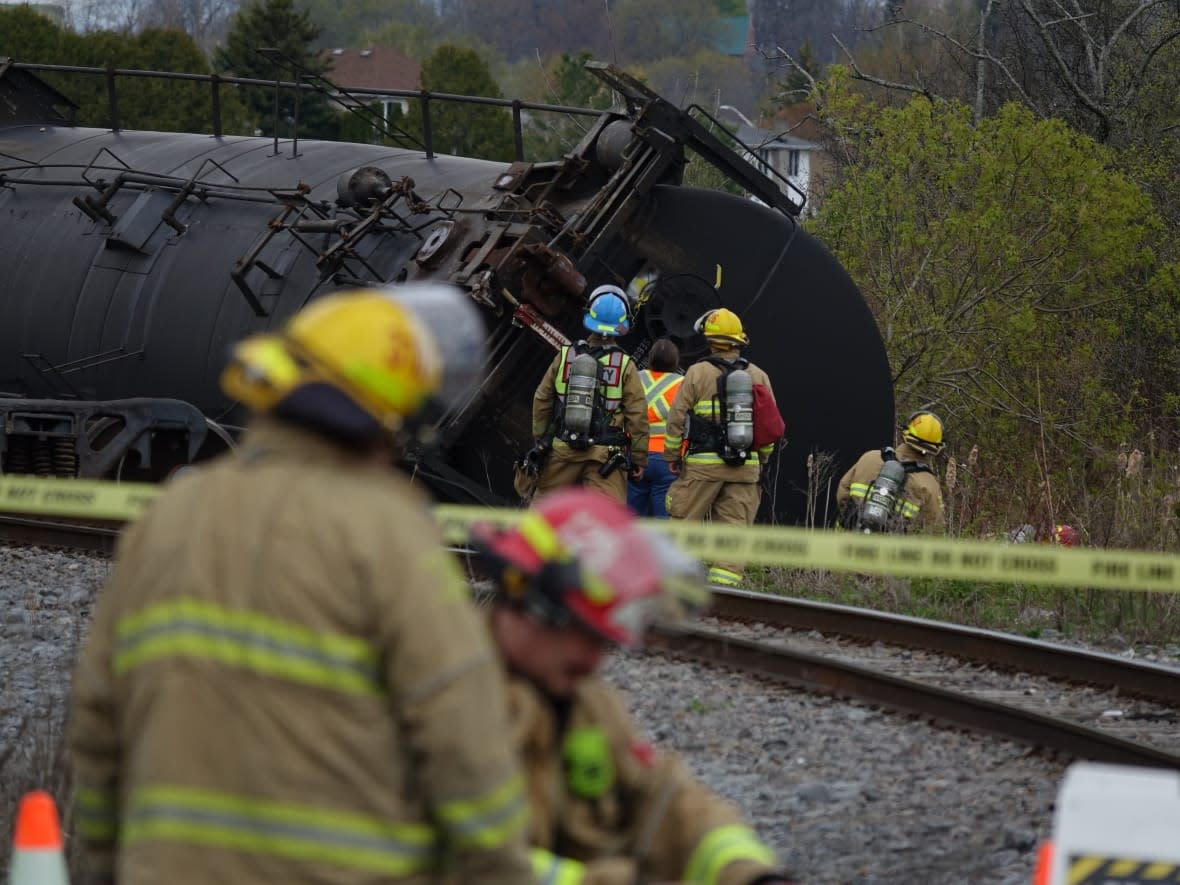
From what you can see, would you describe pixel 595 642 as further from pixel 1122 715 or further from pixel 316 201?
pixel 316 201

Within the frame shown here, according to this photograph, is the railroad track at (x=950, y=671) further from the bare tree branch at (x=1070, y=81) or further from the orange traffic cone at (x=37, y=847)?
the bare tree branch at (x=1070, y=81)

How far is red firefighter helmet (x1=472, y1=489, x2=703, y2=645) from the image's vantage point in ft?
9.13

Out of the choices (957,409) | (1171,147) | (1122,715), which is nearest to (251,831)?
(1122,715)

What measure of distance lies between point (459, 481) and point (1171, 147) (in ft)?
56.1

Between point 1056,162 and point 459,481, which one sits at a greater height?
point 1056,162

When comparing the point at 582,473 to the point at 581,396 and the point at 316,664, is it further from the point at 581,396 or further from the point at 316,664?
the point at 316,664

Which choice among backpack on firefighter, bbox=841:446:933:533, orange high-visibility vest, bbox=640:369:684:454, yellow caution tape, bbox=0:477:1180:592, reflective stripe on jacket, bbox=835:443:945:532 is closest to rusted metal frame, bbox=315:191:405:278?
orange high-visibility vest, bbox=640:369:684:454

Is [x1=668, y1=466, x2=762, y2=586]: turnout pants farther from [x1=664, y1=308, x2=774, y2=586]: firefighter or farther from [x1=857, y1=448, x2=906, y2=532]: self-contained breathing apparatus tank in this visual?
[x1=857, y1=448, x2=906, y2=532]: self-contained breathing apparatus tank

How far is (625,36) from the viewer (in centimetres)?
10262

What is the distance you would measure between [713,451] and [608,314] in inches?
41.8

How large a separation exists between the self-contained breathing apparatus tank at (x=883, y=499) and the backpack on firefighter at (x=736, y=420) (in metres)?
0.68

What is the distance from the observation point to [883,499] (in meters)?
11.3

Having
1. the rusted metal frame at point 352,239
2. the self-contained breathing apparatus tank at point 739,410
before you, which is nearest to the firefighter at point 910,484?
the self-contained breathing apparatus tank at point 739,410

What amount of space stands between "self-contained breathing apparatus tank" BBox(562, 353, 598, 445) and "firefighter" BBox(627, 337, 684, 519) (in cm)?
66
